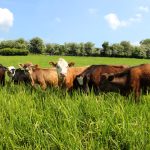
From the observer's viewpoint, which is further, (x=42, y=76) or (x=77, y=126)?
(x=42, y=76)

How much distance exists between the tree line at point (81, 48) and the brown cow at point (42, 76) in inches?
3093

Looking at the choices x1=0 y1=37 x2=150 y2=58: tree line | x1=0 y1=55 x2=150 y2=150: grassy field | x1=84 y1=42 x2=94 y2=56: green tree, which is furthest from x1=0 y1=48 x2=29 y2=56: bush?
x1=0 y1=55 x2=150 y2=150: grassy field

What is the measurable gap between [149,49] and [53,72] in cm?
8488

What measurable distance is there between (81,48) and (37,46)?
65.0ft

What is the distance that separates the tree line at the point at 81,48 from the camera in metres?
101

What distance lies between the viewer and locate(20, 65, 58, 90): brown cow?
1789 centimetres

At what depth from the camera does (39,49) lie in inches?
5354

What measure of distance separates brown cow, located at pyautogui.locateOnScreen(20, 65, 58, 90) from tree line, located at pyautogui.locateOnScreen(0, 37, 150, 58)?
7857 cm

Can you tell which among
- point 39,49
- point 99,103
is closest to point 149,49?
point 39,49

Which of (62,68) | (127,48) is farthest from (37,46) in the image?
(62,68)

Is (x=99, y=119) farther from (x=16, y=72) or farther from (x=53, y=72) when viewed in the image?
(x=16, y=72)

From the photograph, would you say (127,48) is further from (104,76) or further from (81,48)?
(104,76)

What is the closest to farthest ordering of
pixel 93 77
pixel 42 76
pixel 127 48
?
pixel 93 77 < pixel 42 76 < pixel 127 48

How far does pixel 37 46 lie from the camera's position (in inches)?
5438
